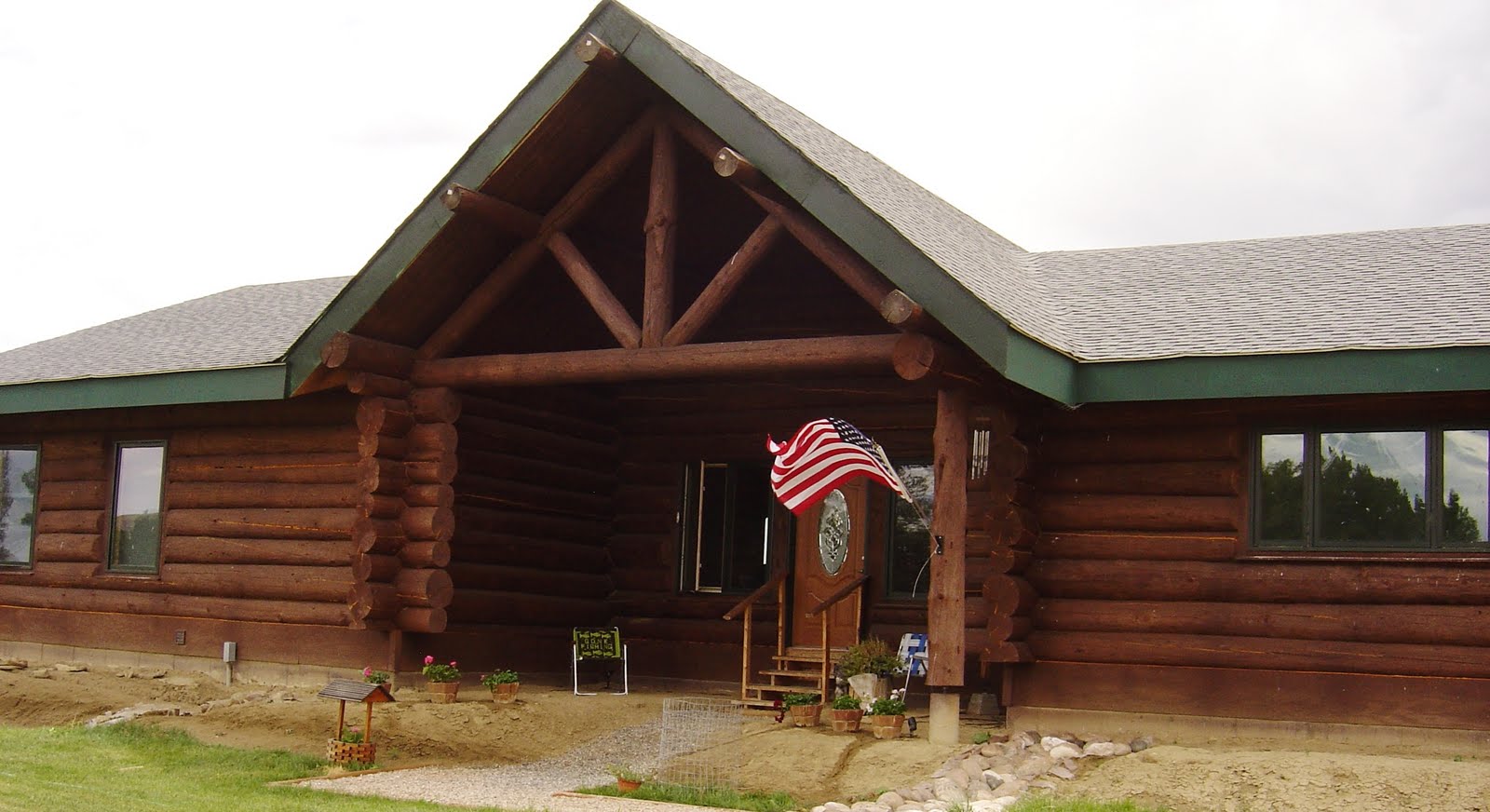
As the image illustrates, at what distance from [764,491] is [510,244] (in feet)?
14.2

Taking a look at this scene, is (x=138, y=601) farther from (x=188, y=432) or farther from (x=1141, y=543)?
(x=1141, y=543)

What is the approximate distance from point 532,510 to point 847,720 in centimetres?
552

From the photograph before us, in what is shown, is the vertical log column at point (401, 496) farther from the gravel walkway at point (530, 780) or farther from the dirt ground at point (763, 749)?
the gravel walkway at point (530, 780)

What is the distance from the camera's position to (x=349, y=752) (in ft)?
43.3

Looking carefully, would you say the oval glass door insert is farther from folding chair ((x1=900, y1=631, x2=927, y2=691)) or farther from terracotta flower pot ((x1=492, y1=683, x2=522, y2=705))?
terracotta flower pot ((x1=492, y1=683, x2=522, y2=705))

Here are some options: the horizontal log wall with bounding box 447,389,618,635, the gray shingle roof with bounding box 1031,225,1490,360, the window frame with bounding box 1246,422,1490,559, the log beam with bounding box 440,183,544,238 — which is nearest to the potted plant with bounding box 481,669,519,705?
the horizontal log wall with bounding box 447,389,618,635

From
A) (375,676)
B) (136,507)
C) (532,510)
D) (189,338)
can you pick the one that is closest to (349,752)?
(375,676)

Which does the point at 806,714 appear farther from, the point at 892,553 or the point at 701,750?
the point at 892,553

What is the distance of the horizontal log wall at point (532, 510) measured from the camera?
54.5 ft

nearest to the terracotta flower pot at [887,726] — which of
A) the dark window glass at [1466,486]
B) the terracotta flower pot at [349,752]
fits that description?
the terracotta flower pot at [349,752]

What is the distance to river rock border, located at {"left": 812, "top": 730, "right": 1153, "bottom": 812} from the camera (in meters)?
11.1

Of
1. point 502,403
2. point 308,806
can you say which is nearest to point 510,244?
point 502,403

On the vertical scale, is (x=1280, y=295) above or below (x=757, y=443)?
above

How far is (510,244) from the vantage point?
50.9ft
